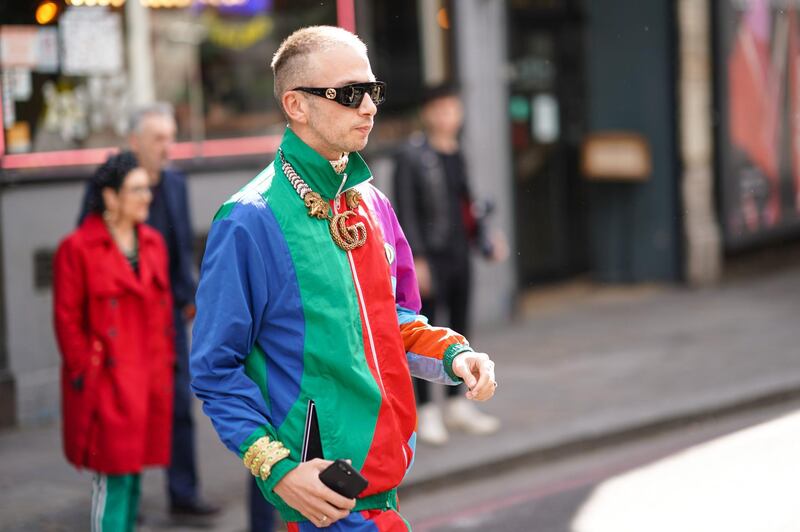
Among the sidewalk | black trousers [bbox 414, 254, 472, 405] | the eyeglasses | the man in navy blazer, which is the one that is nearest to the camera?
the eyeglasses

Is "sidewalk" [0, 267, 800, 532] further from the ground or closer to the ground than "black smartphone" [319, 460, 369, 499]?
closer to the ground

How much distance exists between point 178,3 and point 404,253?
21.3 ft

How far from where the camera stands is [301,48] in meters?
3.04

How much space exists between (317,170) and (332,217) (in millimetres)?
118

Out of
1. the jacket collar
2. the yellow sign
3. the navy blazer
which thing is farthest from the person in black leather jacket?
the jacket collar

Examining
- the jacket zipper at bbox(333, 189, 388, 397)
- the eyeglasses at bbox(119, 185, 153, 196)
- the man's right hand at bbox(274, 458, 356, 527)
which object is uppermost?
the eyeglasses at bbox(119, 185, 153, 196)

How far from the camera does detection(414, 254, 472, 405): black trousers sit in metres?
7.54

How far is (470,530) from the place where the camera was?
618cm

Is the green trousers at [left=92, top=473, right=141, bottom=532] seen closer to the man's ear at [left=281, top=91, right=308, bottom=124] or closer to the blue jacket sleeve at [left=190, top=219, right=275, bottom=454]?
the blue jacket sleeve at [left=190, top=219, right=275, bottom=454]

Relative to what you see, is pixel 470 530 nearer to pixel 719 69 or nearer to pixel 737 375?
A: pixel 737 375

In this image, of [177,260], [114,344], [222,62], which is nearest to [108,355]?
[114,344]

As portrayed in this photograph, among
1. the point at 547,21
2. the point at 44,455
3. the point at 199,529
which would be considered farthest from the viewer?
the point at 547,21

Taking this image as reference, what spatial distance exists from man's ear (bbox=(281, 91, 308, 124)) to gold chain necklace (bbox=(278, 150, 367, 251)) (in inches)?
4.8

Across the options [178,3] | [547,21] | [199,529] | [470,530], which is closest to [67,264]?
[199,529]
